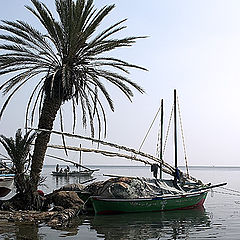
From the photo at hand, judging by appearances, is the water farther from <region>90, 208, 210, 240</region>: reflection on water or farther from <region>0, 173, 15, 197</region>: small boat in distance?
<region>0, 173, 15, 197</region>: small boat in distance

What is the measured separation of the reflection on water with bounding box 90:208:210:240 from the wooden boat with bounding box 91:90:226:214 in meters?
0.32

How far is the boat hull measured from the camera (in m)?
20.9

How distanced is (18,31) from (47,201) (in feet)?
28.4

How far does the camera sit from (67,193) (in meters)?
21.4

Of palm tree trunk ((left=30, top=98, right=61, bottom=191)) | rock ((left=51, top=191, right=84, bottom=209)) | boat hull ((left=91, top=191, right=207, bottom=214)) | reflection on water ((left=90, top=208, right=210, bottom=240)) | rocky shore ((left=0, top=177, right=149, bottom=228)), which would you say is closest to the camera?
reflection on water ((left=90, top=208, right=210, bottom=240))

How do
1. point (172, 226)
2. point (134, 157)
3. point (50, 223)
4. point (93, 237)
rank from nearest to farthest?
point (93, 237) < point (50, 223) < point (172, 226) < point (134, 157)

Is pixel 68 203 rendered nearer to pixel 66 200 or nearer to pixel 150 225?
pixel 66 200

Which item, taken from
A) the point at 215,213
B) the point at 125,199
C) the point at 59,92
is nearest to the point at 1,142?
the point at 59,92

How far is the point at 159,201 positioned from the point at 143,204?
108 centimetres

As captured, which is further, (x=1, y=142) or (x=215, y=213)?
(x=215, y=213)

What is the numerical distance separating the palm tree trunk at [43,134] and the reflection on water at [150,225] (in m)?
3.81

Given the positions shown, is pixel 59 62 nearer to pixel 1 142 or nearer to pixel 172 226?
pixel 1 142

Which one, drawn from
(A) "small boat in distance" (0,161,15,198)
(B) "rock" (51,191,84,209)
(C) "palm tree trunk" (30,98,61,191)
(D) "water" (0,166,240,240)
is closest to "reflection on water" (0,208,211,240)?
(D) "water" (0,166,240,240)

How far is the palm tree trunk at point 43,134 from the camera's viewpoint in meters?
20.1
